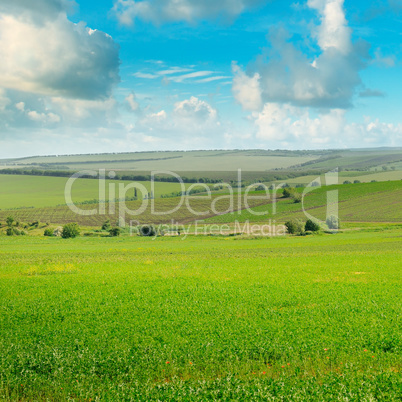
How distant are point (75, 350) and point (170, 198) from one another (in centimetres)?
12786

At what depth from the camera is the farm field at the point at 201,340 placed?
31.9 feet

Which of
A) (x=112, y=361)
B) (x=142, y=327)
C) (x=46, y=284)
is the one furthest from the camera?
(x=46, y=284)

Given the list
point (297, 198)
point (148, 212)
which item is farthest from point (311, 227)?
point (148, 212)

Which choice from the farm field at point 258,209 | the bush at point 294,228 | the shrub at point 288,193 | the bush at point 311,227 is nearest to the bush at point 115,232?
the farm field at point 258,209

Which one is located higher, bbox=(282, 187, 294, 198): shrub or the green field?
bbox=(282, 187, 294, 198): shrub

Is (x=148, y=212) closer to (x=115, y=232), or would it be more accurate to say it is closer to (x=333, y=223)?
(x=115, y=232)

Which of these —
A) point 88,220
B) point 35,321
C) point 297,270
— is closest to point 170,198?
point 88,220

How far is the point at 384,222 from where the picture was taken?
8706cm

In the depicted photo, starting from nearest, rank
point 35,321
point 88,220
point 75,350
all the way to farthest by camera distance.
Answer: point 75,350 < point 35,321 < point 88,220

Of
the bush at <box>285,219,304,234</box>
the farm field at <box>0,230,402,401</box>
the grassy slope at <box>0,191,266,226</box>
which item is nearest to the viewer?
the farm field at <box>0,230,402,401</box>

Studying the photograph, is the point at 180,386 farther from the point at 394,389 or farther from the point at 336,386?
the point at 394,389

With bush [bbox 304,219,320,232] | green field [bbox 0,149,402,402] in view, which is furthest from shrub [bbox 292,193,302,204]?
green field [bbox 0,149,402,402]

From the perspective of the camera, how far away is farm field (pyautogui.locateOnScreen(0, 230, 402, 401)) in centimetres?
972

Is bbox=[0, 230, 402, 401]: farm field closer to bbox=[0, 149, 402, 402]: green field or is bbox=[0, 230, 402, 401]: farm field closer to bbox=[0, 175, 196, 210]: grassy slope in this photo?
bbox=[0, 149, 402, 402]: green field
